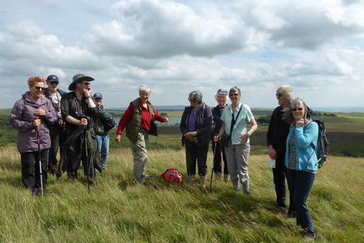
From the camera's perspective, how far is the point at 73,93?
5754 millimetres

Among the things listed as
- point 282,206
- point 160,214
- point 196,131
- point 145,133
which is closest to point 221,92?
point 196,131

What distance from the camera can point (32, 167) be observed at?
17.1ft

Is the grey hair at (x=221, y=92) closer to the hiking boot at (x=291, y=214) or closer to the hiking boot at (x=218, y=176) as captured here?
the hiking boot at (x=218, y=176)

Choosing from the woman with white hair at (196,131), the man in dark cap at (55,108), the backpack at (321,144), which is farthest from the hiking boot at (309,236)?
the man in dark cap at (55,108)

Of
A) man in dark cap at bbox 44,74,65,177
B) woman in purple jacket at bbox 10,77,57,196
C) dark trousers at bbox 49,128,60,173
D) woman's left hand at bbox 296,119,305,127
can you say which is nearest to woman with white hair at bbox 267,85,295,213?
woman's left hand at bbox 296,119,305,127

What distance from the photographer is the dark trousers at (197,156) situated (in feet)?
20.4

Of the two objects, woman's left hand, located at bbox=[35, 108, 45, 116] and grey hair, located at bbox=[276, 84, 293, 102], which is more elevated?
grey hair, located at bbox=[276, 84, 293, 102]

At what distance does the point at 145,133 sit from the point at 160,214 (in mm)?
2135

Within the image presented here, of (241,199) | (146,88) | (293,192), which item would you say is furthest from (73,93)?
(293,192)

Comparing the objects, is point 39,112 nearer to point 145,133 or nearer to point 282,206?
point 145,133

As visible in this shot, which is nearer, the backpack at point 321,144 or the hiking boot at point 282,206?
the backpack at point 321,144

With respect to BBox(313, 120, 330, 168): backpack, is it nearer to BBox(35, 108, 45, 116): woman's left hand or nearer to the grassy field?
the grassy field

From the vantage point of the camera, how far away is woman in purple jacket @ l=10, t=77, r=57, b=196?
16.4ft

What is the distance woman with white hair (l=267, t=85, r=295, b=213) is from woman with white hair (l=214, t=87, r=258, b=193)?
708mm
